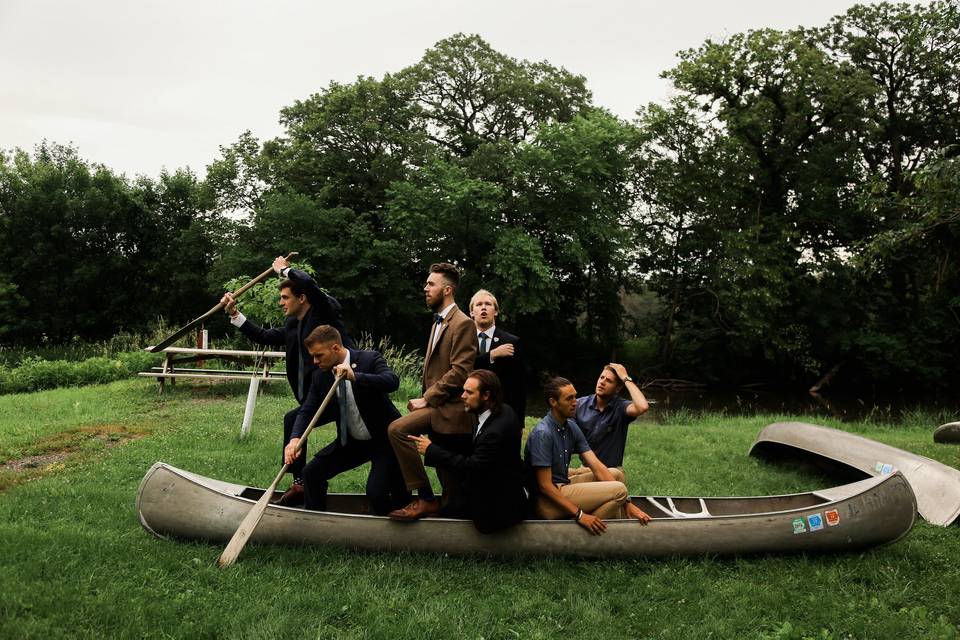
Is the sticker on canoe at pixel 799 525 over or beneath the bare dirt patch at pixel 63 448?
over

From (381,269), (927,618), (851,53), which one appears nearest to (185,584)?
(927,618)

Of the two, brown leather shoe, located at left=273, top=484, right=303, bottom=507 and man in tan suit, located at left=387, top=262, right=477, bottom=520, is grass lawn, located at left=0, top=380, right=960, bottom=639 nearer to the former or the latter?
man in tan suit, located at left=387, top=262, right=477, bottom=520

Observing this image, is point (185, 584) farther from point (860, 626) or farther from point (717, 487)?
point (717, 487)

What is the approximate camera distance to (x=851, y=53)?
21812 mm

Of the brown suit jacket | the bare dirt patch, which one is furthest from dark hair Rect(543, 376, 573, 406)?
the bare dirt patch

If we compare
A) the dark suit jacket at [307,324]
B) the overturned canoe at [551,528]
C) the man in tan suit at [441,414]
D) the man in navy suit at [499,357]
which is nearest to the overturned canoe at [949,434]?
the overturned canoe at [551,528]

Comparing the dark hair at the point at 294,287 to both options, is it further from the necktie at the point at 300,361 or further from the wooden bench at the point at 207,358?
the wooden bench at the point at 207,358

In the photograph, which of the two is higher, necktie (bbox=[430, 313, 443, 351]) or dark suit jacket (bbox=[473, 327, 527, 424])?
necktie (bbox=[430, 313, 443, 351])

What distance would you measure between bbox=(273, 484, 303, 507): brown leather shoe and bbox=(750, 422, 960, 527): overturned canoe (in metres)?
4.75

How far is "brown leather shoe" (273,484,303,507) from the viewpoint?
5.00 metres

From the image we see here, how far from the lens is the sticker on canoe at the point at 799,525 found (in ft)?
14.9

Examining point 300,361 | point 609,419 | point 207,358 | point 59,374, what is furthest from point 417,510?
point 59,374

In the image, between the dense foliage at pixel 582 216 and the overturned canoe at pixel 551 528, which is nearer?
the overturned canoe at pixel 551 528

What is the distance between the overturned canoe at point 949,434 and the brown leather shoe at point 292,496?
8165 mm
